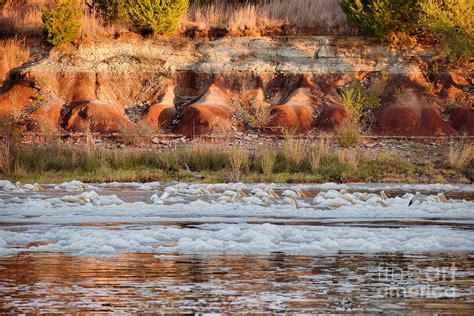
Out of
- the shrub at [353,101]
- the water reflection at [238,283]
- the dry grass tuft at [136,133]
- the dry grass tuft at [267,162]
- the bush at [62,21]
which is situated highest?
the bush at [62,21]

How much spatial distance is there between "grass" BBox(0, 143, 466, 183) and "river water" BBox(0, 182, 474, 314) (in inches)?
239

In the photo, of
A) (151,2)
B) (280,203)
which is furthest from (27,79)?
(280,203)

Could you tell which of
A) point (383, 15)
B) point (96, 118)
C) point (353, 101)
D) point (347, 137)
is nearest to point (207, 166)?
point (347, 137)

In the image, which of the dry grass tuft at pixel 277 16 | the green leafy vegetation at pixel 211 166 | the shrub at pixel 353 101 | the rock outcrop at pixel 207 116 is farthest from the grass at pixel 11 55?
the shrub at pixel 353 101

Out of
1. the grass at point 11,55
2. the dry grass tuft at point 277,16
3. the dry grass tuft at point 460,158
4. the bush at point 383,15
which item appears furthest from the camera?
the dry grass tuft at point 277,16

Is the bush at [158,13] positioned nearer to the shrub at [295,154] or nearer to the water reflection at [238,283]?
the shrub at [295,154]

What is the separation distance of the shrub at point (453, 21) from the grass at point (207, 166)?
33.4 feet

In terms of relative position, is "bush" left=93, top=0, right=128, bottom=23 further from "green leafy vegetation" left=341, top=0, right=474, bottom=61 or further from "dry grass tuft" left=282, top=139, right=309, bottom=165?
"dry grass tuft" left=282, top=139, right=309, bottom=165

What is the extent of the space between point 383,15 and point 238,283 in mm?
31349

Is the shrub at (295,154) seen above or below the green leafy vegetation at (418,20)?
below

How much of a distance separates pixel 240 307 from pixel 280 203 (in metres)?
10.7

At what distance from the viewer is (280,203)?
63.1 ft

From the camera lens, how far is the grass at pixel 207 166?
2600 centimetres

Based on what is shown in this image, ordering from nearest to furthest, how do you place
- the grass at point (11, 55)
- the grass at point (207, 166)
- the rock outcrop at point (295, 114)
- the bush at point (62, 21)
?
the grass at point (207, 166), the rock outcrop at point (295, 114), the bush at point (62, 21), the grass at point (11, 55)
